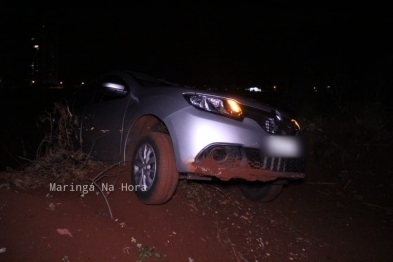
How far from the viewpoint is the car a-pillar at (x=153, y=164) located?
351 cm

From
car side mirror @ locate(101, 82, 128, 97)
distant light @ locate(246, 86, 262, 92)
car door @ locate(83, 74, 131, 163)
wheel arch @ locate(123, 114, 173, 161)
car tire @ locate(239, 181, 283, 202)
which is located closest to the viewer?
wheel arch @ locate(123, 114, 173, 161)

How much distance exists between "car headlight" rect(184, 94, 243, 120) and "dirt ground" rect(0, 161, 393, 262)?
1.28 metres

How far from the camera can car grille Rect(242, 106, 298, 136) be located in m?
3.75

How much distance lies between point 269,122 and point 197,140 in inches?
38.0

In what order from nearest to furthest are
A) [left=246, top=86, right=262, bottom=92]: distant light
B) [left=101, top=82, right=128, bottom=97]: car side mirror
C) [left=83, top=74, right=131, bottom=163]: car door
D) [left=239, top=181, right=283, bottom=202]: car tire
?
[left=101, top=82, right=128, bottom=97]: car side mirror → [left=83, top=74, right=131, bottom=163]: car door → [left=239, top=181, right=283, bottom=202]: car tire → [left=246, top=86, right=262, bottom=92]: distant light

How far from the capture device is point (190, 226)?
3.85 metres

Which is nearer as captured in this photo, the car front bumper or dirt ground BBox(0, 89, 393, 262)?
dirt ground BBox(0, 89, 393, 262)

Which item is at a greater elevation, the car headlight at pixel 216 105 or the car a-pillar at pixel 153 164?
the car headlight at pixel 216 105

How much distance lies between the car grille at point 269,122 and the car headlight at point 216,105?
5.6 inches

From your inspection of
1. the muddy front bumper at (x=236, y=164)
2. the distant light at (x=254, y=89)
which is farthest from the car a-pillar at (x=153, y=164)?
the distant light at (x=254, y=89)

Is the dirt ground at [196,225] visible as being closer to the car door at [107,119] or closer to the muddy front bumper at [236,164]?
the car door at [107,119]

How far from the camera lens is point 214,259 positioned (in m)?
3.48

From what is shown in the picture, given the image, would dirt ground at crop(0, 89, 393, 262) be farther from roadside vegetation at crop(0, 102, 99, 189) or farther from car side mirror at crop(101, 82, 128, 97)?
car side mirror at crop(101, 82, 128, 97)

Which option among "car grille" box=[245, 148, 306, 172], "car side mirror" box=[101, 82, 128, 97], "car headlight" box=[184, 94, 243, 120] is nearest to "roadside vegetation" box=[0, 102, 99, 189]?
"car side mirror" box=[101, 82, 128, 97]
